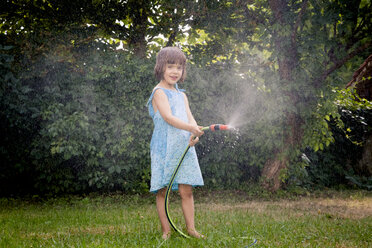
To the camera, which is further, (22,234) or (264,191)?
(264,191)

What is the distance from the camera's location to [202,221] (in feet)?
13.7

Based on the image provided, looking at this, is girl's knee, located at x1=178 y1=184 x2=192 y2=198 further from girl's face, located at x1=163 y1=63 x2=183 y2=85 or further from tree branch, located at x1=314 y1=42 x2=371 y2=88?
tree branch, located at x1=314 y1=42 x2=371 y2=88

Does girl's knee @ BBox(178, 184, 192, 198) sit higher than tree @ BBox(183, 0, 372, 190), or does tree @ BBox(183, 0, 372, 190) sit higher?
tree @ BBox(183, 0, 372, 190)

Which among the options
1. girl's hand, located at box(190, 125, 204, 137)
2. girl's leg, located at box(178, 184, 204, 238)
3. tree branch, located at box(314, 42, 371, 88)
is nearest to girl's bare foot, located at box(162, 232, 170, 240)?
girl's leg, located at box(178, 184, 204, 238)

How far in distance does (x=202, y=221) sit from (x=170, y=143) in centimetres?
142

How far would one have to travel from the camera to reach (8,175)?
6.42 meters

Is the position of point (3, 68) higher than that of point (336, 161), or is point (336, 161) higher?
point (3, 68)

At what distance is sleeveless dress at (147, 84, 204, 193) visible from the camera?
10.3ft

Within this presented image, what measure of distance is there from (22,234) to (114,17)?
4465 mm

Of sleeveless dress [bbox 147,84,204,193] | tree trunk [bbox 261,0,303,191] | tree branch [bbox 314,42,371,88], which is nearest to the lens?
sleeveless dress [bbox 147,84,204,193]

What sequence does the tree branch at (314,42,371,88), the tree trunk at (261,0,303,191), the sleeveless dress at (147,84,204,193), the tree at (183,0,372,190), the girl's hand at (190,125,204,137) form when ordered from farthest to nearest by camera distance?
the tree branch at (314,42,371,88) < the tree trunk at (261,0,303,191) < the tree at (183,0,372,190) < the sleeveless dress at (147,84,204,193) < the girl's hand at (190,125,204,137)

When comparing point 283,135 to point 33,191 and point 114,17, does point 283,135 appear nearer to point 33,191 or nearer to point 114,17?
point 114,17

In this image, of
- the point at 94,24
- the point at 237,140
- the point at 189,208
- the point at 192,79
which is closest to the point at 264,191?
the point at 237,140

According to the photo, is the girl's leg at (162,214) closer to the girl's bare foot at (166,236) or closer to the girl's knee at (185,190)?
the girl's bare foot at (166,236)
